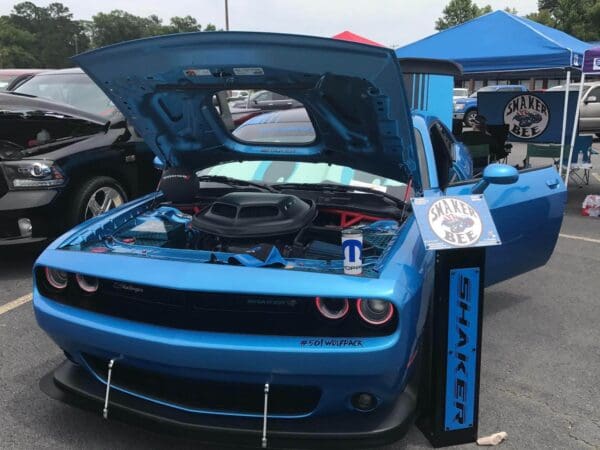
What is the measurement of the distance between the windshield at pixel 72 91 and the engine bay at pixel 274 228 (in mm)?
3310

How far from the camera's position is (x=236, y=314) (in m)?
2.04

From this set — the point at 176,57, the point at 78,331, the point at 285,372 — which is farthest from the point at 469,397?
the point at 176,57

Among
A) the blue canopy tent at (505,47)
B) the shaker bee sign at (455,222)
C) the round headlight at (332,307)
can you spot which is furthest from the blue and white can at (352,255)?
the blue canopy tent at (505,47)

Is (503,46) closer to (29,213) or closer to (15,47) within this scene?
(29,213)

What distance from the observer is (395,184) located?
10.2 feet

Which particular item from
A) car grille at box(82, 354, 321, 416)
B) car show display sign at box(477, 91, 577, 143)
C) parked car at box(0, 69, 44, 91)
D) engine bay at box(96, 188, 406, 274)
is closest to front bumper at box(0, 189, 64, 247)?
engine bay at box(96, 188, 406, 274)

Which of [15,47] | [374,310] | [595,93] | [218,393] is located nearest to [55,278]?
[218,393]

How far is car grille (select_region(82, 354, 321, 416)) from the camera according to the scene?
2098 mm

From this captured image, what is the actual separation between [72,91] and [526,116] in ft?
23.7

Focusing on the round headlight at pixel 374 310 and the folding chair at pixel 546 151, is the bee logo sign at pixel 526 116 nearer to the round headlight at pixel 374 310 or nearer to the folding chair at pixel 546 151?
the folding chair at pixel 546 151

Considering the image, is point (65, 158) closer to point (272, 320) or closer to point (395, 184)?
point (395, 184)

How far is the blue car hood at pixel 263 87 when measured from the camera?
227 centimetres

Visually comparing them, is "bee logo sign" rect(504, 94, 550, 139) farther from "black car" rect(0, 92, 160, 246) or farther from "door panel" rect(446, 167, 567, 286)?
"black car" rect(0, 92, 160, 246)

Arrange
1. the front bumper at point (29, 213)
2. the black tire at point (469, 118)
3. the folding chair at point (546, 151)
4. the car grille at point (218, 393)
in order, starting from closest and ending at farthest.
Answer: the car grille at point (218, 393) < the front bumper at point (29, 213) < the folding chair at point (546, 151) < the black tire at point (469, 118)
